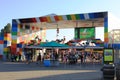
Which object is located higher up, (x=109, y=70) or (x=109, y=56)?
(x=109, y=56)

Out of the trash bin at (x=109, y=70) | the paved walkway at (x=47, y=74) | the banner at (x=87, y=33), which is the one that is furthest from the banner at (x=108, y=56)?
the banner at (x=87, y=33)

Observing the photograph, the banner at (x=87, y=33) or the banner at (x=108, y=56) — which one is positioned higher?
the banner at (x=87, y=33)

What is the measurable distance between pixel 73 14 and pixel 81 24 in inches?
214

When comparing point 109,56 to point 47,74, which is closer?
point 109,56

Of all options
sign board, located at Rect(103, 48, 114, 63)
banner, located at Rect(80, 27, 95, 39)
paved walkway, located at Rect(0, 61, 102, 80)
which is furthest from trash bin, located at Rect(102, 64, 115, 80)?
banner, located at Rect(80, 27, 95, 39)

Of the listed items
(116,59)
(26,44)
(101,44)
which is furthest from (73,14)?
(116,59)

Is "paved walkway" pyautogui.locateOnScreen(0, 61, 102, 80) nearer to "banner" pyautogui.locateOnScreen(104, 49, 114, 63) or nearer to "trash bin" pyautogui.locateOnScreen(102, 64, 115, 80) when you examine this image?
"trash bin" pyautogui.locateOnScreen(102, 64, 115, 80)

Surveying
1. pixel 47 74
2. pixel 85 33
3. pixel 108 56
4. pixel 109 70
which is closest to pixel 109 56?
pixel 108 56

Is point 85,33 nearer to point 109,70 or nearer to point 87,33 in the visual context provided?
point 87,33

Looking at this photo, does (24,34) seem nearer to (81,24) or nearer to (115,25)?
(81,24)

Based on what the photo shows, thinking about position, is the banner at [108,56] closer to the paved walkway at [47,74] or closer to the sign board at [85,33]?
the paved walkway at [47,74]

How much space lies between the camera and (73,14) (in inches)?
1553

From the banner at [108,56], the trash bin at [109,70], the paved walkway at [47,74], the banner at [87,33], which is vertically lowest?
the paved walkway at [47,74]

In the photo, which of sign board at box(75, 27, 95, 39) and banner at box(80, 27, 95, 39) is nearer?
banner at box(80, 27, 95, 39)
